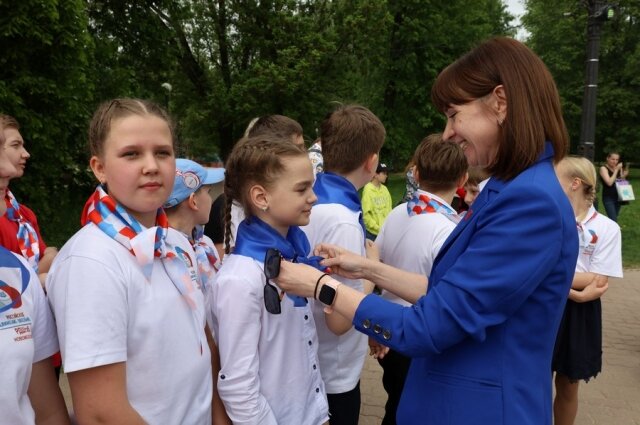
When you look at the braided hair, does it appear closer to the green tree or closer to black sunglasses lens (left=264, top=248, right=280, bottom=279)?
black sunglasses lens (left=264, top=248, right=280, bottom=279)

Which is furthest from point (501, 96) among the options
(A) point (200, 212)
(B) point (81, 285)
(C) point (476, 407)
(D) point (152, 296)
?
(A) point (200, 212)

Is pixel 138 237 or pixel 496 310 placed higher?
pixel 138 237

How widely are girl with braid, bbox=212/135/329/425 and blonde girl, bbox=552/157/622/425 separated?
1.93 metres

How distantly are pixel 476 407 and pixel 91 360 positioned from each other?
1102mm

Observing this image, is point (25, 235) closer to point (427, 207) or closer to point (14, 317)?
point (14, 317)

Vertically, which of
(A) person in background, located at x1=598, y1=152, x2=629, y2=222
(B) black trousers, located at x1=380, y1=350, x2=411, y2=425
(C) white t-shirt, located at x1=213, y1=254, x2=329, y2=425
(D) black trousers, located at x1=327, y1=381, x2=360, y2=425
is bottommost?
(A) person in background, located at x1=598, y1=152, x2=629, y2=222

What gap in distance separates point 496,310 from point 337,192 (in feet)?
4.04

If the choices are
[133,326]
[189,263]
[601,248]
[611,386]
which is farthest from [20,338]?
[611,386]

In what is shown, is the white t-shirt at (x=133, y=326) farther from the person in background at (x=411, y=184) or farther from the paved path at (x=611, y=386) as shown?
the paved path at (x=611, y=386)

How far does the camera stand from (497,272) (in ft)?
4.66

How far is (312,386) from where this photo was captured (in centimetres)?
210

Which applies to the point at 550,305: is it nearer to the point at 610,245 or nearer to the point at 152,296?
the point at 152,296

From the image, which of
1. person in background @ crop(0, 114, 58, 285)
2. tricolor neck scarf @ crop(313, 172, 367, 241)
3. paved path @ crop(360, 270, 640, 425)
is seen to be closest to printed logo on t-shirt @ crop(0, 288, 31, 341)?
tricolor neck scarf @ crop(313, 172, 367, 241)

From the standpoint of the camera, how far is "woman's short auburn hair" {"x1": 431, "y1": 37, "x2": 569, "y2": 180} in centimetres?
152
